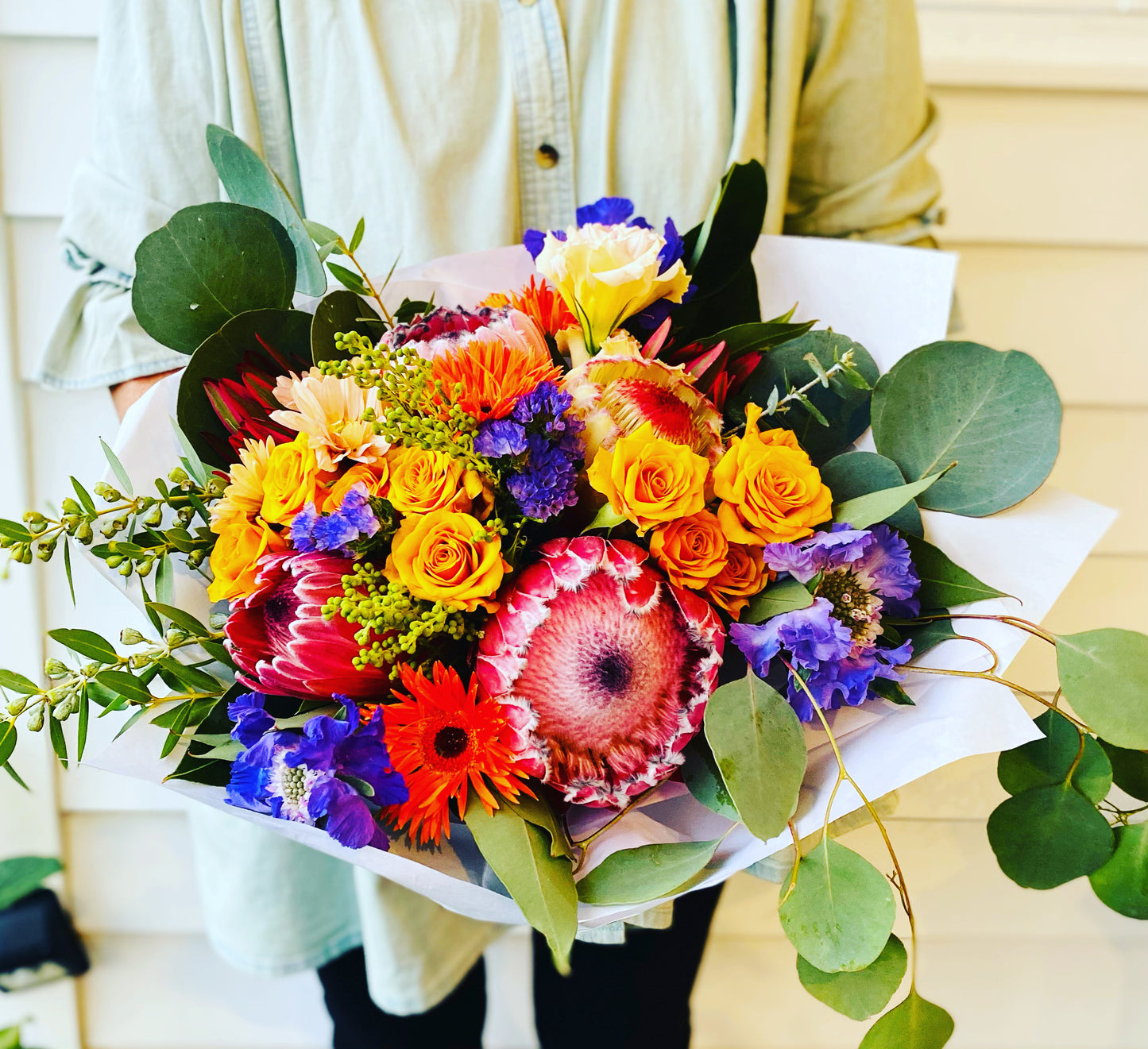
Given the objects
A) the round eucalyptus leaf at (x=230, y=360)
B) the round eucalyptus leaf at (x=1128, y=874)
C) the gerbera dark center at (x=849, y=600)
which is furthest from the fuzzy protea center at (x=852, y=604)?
the round eucalyptus leaf at (x=230, y=360)

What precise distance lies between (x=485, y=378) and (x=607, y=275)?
3.6 inches

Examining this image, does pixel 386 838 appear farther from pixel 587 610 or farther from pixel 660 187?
pixel 660 187

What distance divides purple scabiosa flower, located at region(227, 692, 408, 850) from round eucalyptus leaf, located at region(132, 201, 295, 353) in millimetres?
224

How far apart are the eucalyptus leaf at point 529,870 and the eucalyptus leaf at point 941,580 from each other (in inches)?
9.6

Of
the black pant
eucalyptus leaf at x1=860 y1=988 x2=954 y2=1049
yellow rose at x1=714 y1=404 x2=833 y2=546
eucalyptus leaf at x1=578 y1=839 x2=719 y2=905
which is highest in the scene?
yellow rose at x1=714 y1=404 x2=833 y2=546

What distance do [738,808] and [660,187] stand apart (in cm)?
50

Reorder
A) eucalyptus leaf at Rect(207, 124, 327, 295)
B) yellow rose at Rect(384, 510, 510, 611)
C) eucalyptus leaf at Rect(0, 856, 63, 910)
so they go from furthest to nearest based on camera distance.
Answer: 1. eucalyptus leaf at Rect(0, 856, 63, 910)
2. eucalyptus leaf at Rect(207, 124, 327, 295)
3. yellow rose at Rect(384, 510, 510, 611)

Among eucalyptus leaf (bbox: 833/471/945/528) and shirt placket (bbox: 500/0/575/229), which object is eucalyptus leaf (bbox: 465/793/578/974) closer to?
eucalyptus leaf (bbox: 833/471/945/528)

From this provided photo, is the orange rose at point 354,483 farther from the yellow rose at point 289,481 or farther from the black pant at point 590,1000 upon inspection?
the black pant at point 590,1000

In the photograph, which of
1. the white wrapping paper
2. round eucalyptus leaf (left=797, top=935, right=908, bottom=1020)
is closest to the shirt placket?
the white wrapping paper

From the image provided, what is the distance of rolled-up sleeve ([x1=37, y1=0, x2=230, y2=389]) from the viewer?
0.59m

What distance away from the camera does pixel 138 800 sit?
0.98 metres

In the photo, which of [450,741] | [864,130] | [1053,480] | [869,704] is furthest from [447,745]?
[1053,480]

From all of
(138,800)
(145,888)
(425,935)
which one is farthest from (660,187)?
(145,888)
